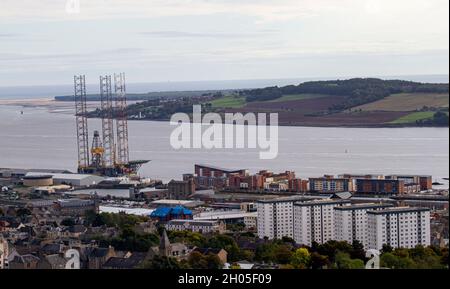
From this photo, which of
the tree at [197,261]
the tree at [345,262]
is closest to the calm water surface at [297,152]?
the tree at [197,261]

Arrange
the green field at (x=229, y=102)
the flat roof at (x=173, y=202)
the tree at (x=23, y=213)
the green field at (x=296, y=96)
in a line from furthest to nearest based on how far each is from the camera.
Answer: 1. the green field at (x=229, y=102)
2. the green field at (x=296, y=96)
3. the flat roof at (x=173, y=202)
4. the tree at (x=23, y=213)

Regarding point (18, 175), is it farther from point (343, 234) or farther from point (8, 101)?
point (8, 101)

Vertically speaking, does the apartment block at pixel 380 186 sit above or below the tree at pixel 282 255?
below

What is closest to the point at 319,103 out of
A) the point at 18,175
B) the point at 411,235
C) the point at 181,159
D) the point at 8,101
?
the point at 181,159

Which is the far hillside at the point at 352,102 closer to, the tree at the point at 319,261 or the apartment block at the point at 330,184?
the apartment block at the point at 330,184

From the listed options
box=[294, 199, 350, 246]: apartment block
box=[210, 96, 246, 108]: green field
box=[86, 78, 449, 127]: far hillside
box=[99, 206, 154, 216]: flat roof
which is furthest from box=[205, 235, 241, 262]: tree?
box=[210, 96, 246, 108]: green field

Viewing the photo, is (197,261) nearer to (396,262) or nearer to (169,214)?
(396,262)

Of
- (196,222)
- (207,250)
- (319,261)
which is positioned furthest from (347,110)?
(319,261)
